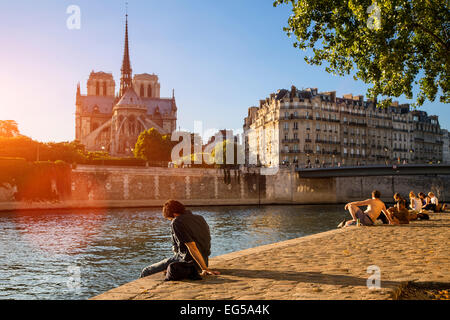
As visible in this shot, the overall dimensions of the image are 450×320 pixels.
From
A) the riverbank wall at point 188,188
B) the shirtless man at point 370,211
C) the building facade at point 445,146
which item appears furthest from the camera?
the building facade at point 445,146

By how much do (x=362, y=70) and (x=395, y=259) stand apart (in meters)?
6.29

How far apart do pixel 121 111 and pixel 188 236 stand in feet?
316

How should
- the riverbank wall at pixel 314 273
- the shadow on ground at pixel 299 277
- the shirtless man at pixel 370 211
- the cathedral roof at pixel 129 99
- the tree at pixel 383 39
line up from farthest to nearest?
the cathedral roof at pixel 129 99
the shirtless man at pixel 370 211
the tree at pixel 383 39
the shadow on ground at pixel 299 277
the riverbank wall at pixel 314 273

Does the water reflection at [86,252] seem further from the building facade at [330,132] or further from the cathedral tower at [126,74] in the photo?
the cathedral tower at [126,74]

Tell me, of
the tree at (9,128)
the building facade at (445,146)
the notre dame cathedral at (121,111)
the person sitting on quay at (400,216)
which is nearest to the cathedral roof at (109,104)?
the notre dame cathedral at (121,111)

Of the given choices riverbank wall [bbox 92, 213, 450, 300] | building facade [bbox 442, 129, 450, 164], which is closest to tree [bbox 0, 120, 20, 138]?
riverbank wall [bbox 92, 213, 450, 300]

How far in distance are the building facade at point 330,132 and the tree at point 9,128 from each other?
146 feet

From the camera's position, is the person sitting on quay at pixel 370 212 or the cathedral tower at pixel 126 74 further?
the cathedral tower at pixel 126 74

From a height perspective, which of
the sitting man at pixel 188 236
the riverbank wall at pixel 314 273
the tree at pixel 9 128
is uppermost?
the tree at pixel 9 128

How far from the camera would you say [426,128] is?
334ft

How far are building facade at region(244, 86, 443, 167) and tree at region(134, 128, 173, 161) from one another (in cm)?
1826

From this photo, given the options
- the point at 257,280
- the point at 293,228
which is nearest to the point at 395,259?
the point at 257,280

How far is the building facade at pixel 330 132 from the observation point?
261 feet

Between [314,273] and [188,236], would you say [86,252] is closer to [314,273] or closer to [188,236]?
[188,236]
